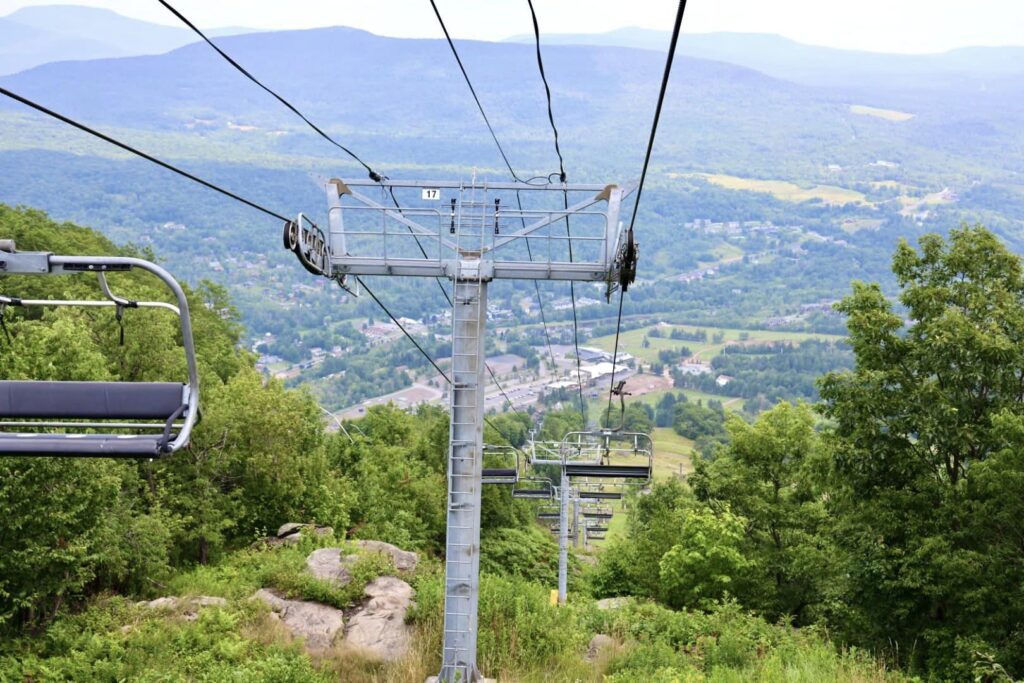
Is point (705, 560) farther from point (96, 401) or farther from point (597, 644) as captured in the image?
point (96, 401)

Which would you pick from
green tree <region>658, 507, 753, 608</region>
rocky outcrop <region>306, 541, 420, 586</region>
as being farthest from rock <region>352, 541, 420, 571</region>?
green tree <region>658, 507, 753, 608</region>

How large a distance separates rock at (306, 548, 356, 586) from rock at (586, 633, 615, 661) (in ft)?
12.4

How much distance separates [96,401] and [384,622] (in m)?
8.20

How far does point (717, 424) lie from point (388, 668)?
114863mm

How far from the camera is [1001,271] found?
16.0 m

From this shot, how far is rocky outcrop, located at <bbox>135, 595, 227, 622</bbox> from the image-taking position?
43.6ft

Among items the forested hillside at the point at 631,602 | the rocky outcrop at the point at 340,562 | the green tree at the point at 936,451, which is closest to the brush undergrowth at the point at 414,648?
the forested hillside at the point at 631,602

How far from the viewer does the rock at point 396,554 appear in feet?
52.6

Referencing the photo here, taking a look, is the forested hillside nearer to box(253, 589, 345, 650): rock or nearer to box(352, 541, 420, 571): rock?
box(253, 589, 345, 650): rock

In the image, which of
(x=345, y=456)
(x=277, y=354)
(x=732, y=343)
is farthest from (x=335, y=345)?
(x=345, y=456)

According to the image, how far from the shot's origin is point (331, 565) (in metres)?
15.1

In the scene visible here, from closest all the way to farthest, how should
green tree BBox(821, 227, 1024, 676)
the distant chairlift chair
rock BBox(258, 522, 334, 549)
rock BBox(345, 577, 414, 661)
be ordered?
the distant chairlift chair < rock BBox(345, 577, 414, 661) < green tree BBox(821, 227, 1024, 676) < rock BBox(258, 522, 334, 549)

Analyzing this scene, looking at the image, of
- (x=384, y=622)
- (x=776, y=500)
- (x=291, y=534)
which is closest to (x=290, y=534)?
(x=291, y=534)

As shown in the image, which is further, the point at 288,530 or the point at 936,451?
the point at 288,530
